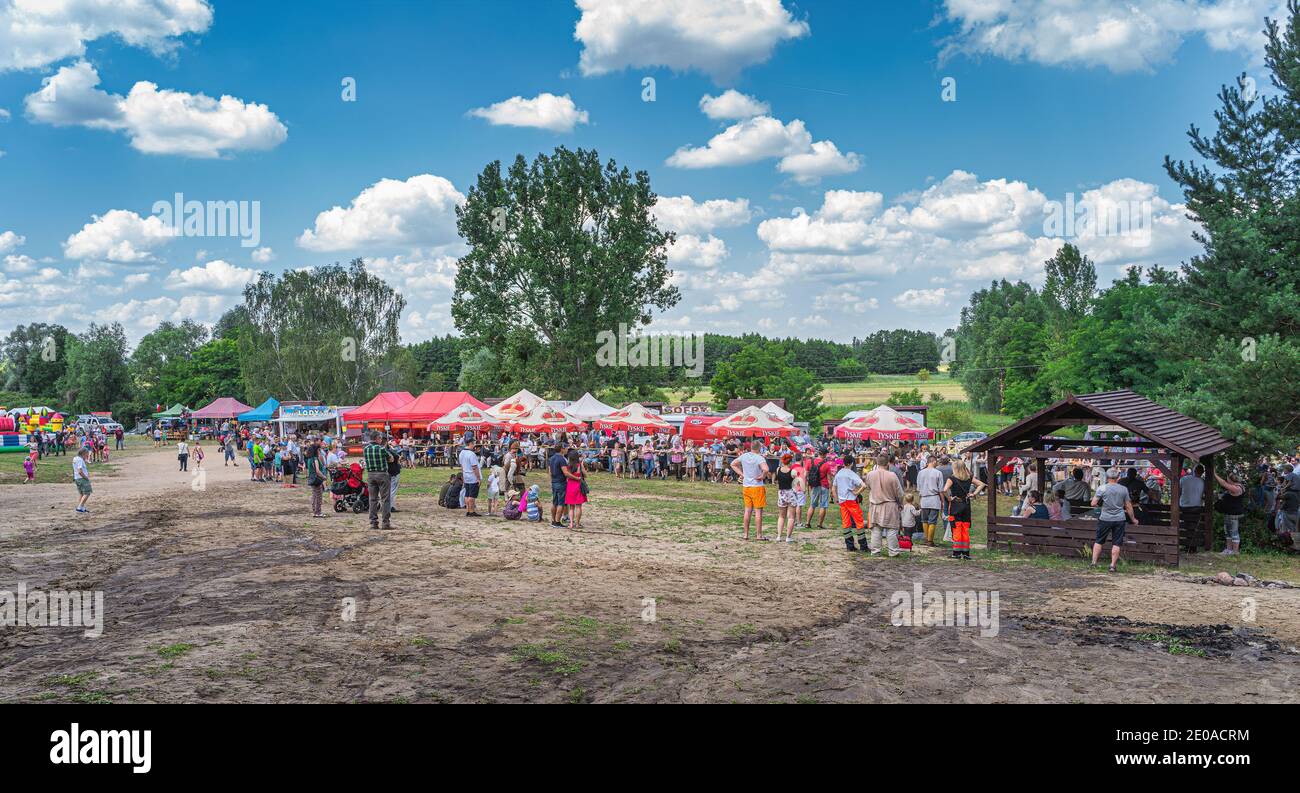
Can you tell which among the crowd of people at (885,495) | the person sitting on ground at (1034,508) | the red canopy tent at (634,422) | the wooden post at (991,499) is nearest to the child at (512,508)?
the crowd of people at (885,495)

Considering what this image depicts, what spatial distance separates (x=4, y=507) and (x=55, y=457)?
2365 cm

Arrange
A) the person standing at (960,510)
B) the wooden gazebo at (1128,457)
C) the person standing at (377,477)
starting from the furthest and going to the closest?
the person standing at (377,477)
the person standing at (960,510)
the wooden gazebo at (1128,457)

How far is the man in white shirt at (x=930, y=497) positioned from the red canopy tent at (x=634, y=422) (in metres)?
17.9

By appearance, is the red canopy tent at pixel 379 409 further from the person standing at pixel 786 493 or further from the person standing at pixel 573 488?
the person standing at pixel 786 493

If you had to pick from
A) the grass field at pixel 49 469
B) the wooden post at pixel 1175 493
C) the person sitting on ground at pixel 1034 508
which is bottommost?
the grass field at pixel 49 469

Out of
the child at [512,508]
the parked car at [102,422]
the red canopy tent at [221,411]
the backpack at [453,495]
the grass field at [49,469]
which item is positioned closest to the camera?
the child at [512,508]

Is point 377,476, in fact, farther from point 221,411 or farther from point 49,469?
point 221,411

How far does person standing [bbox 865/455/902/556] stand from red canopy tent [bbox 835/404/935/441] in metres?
13.4

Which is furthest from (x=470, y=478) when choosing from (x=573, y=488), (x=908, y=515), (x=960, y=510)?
(x=960, y=510)

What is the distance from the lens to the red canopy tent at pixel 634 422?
3219 centimetres
